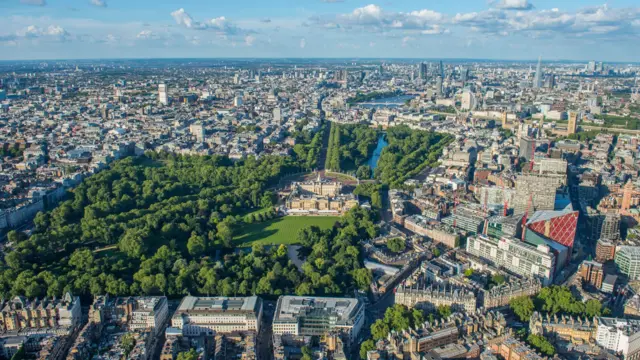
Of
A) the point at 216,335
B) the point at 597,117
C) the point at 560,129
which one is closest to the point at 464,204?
the point at 216,335

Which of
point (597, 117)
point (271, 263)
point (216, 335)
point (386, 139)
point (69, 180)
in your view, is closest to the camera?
point (216, 335)

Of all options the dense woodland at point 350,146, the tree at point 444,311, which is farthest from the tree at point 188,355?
the dense woodland at point 350,146

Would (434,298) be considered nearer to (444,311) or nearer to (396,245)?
(444,311)

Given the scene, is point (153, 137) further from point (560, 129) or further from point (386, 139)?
point (560, 129)

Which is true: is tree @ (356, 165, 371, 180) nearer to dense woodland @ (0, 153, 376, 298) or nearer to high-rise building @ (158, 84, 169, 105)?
dense woodland @ (0, 153, 376, 298)

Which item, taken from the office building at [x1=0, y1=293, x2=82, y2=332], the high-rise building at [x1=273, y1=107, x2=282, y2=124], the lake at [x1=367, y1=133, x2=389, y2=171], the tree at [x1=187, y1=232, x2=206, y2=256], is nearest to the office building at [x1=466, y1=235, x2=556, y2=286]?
the tree at [x1=187, y1=232, x2=206, y2=256]
